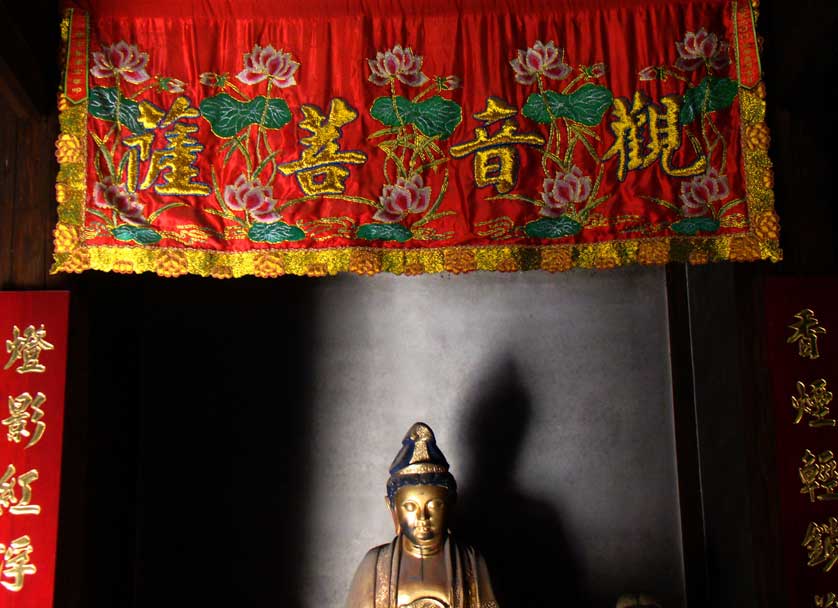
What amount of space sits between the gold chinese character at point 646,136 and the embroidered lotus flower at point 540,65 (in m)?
0.24

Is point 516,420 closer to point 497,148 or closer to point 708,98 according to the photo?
point 497,148

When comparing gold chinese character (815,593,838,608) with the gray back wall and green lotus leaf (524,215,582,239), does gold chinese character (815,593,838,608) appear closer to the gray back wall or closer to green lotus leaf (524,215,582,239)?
the gray back wall

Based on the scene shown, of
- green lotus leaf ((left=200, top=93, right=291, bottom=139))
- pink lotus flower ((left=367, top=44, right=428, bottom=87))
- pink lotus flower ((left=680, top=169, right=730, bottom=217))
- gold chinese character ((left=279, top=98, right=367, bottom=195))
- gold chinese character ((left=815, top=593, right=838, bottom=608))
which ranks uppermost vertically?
pink lotus flower ((left=367, top=44, right=428, bottom=87))

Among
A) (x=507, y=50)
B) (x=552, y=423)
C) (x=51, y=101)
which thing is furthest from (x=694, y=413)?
(x=51, y=101)

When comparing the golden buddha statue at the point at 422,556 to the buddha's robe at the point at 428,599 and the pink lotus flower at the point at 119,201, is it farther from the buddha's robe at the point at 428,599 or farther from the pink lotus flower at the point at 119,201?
the pink lotus flower at the point at 119,201

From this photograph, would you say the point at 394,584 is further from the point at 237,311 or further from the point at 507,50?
the point at 507,50

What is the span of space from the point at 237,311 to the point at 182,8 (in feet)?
5.15

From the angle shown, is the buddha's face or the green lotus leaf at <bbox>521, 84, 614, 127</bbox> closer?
the green lotus leaf at <bbox>521, 84, 614, 127</bbox>

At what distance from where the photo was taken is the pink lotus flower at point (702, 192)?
133 inches

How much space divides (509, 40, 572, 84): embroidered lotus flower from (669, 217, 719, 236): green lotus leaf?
0.69 meters

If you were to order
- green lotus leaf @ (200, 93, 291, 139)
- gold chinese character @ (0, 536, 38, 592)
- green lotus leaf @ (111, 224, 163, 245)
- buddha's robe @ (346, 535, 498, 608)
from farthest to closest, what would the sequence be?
buddha's robe @ (346, 535, 498, 608)
green lotus leaf @ (200, 93, 291, 139)
green lotus leaf @ (111, 224, 163, 245)
gold chinese character @ (0, 536, 38, 592)

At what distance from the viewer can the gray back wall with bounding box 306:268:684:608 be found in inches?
172

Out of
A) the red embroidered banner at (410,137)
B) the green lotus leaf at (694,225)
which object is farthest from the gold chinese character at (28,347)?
the green lotus leaf at (694,225)

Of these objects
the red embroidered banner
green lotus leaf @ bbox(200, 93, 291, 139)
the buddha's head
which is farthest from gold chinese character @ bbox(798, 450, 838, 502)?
green lotus leaf @ bbox(200, 93, 291, 139)
